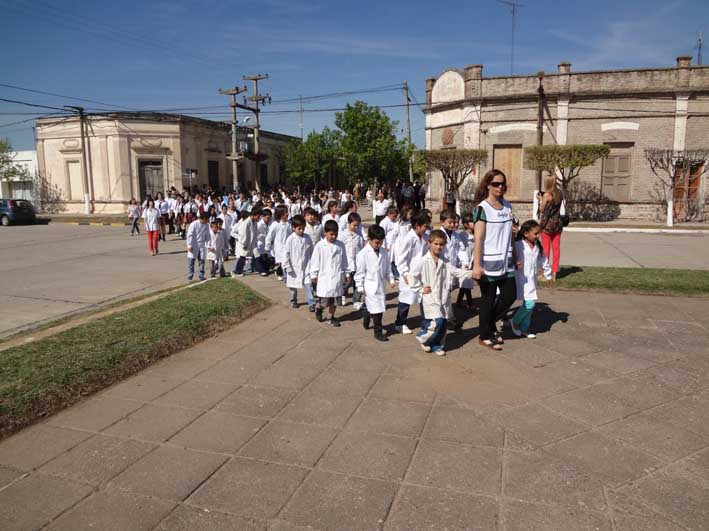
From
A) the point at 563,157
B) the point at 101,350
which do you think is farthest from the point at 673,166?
the point at 101,350

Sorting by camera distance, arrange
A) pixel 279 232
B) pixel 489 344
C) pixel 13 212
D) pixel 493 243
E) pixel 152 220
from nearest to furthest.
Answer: pixel 493 243, pixel 489 344, pixel 279 232, pixel 152 220, pixel 13 212

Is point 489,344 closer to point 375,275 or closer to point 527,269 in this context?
point 527,269

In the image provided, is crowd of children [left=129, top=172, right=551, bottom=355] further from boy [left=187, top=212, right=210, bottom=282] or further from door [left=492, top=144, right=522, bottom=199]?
door [left=492, top=144, right=522, bottom=199]

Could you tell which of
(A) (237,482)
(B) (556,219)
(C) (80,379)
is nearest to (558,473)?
(A) (237,482)

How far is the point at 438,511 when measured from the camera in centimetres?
302

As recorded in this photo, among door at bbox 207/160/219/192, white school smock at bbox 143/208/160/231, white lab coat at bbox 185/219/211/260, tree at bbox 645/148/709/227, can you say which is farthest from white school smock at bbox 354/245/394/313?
door at bbox 207/160/219/192

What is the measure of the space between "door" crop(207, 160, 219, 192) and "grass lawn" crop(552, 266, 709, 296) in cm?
3034

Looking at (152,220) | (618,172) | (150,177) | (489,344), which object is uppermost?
(150,177)

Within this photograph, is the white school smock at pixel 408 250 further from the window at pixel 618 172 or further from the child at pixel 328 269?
the window at pixel 618 172

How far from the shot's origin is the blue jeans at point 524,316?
6.01 m

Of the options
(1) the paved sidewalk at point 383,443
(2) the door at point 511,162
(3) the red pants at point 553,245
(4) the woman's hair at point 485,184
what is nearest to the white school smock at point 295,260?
(1) the paved sidewalk at point 383,443

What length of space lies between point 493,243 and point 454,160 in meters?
16.5

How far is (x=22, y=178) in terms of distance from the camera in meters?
36.2

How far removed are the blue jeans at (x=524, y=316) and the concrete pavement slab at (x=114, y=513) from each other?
4.25 meters
